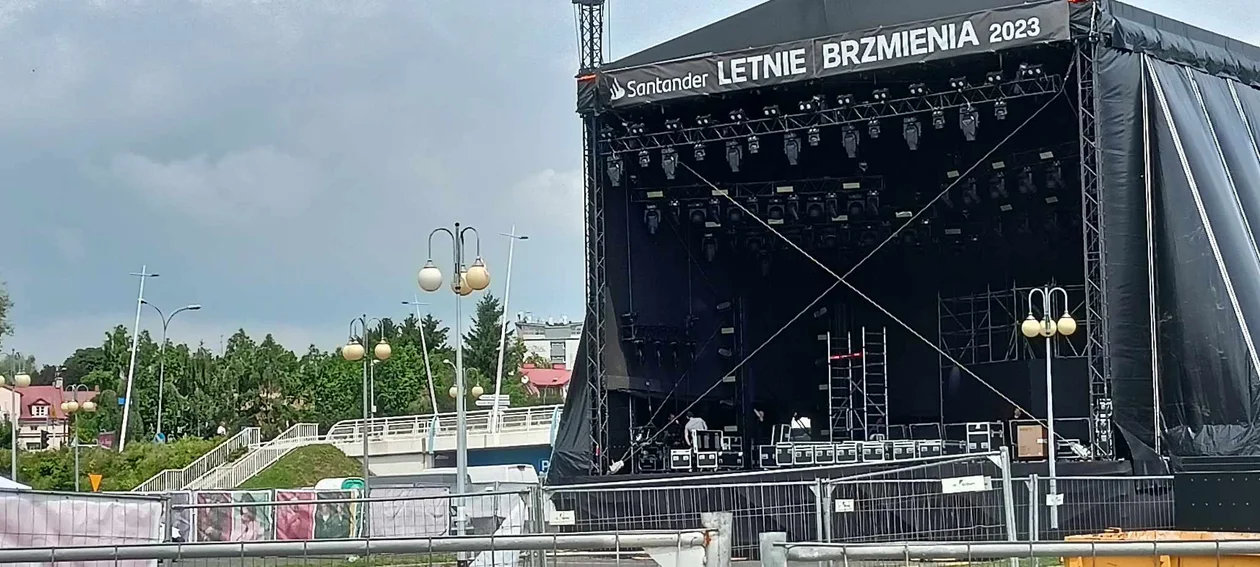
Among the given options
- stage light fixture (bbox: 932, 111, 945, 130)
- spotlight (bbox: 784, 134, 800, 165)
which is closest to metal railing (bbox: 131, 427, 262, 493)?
spotlight (bbox: 784, 134, 800, 165)

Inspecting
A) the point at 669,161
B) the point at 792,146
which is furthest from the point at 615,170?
the point at 792,146

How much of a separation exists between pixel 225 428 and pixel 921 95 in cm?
4567

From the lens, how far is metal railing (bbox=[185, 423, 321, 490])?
136ft

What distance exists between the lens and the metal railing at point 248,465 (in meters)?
41.3

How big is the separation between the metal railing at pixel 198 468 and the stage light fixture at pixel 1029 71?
90.2 ft

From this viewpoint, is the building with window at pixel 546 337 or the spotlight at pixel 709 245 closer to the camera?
the spotlight at pixel 709 245

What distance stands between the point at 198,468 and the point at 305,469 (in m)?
3.47

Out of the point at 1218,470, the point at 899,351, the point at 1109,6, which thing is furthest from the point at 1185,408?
the point at 899,351

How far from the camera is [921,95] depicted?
21.0 meters

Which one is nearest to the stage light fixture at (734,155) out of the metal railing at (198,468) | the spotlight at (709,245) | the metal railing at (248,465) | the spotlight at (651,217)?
the spotlight at (651,217)

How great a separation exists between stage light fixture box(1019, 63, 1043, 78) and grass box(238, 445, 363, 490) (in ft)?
86.5

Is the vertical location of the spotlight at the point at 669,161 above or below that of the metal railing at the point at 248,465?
above

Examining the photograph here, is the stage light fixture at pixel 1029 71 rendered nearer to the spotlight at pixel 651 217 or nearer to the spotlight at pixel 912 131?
the spotlight at pixel 912 131

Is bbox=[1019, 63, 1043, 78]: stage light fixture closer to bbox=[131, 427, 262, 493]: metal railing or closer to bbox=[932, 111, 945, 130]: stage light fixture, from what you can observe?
bbox=[932, 111, 945, 130]: stage light fixture
